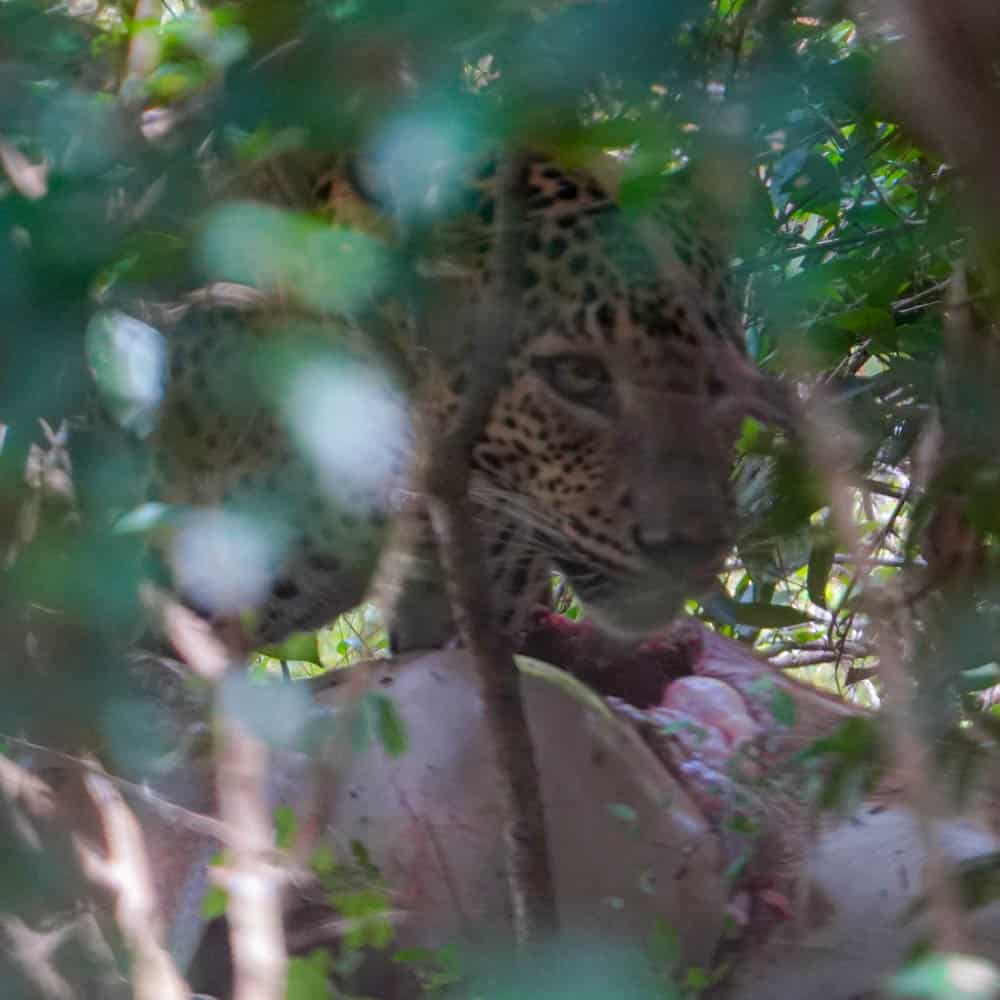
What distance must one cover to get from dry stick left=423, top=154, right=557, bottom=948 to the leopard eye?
2.85 ft

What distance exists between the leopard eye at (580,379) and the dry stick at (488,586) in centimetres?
87

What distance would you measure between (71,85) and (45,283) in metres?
0.23

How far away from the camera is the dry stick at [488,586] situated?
37.8 inches

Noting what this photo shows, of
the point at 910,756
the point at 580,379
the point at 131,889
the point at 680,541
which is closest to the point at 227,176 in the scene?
the point at 131,889

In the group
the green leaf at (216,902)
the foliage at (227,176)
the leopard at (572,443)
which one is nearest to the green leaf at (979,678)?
the foliage at (227,176)

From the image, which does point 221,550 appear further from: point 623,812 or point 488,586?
point 623,812

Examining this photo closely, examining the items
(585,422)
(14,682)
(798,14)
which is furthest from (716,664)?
(14,682)

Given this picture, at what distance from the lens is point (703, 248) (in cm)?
199

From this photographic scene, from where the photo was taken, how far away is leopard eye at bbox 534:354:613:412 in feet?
6.58

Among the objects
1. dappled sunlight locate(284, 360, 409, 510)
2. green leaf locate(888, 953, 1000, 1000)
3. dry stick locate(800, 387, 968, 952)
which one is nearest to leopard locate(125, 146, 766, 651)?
dappled sunlight locate(284, 360, 409, 510)

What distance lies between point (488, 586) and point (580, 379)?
0.95 meters

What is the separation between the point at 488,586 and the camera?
1.11 meters

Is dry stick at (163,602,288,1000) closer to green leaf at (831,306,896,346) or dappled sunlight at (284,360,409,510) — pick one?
dappled sunlight at (284,360,409,510)

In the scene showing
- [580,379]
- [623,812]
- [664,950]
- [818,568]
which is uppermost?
[580,379]
